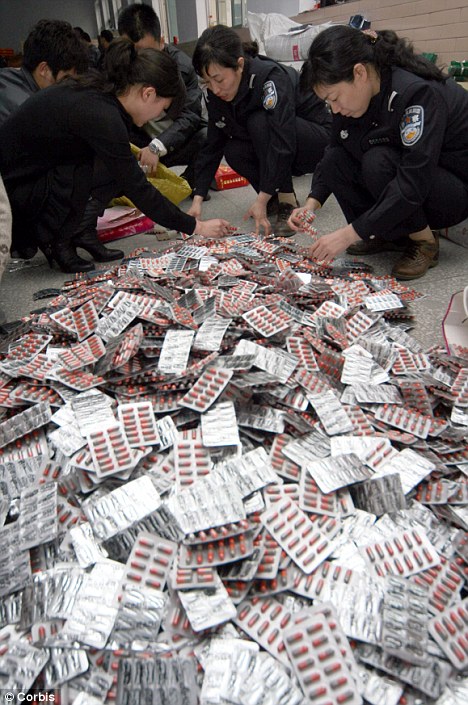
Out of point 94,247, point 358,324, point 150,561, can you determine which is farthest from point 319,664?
point 94,247

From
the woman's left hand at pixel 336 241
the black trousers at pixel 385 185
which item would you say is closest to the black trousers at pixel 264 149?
the black trousers at pixel 385 185

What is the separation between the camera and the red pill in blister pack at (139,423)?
1104mm

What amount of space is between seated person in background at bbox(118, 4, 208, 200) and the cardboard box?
0.58 feet

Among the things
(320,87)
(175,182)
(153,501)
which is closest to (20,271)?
(175,182)

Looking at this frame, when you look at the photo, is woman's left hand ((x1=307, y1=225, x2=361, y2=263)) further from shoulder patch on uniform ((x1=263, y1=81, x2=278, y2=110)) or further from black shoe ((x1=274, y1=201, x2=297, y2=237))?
shoulder patch on uniform ((x1=263, y1=81, x2=278, y2=110))

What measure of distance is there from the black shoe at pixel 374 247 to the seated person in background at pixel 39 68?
1276 millimetres

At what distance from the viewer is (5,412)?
1287 millimetres

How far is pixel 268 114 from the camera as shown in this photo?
2.41 m

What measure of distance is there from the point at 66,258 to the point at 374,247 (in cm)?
143

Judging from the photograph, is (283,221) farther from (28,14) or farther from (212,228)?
(28,14)

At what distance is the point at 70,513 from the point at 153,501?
0.58ft

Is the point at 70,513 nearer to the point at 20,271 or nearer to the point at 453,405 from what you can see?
the point at 453,405

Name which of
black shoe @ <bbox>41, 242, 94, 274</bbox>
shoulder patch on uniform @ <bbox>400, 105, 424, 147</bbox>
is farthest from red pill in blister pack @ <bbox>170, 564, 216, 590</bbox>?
black shoe @ <bbox>41, 242, 94, 274</bbox>

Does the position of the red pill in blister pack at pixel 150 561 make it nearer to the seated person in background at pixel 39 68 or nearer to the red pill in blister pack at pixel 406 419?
the red pill in blister pack at pixel 406 419
